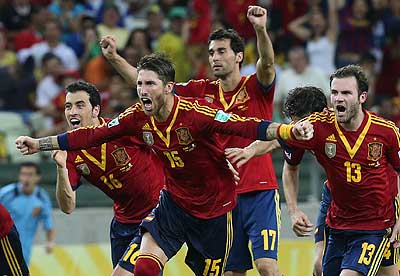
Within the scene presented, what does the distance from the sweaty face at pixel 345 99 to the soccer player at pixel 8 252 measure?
118 inches

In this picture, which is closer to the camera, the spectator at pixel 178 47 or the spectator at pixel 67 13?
the spectator at pixel 178 47

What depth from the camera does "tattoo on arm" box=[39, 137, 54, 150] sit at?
938 centimetres

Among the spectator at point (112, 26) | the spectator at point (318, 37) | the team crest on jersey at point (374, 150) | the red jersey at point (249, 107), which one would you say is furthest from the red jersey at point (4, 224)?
the spectator at point (318, 37)

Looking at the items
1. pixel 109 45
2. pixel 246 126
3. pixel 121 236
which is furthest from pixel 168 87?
pixel 121 236

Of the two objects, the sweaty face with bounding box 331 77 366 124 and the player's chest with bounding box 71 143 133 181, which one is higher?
the sweaty face with bounding box 331 77 366 124

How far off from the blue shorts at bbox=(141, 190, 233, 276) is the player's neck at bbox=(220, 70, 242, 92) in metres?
1.26

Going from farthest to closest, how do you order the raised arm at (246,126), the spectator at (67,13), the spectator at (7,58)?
the spectator at (67,13) < the spectator at (7,58) < the raised arm at (246,126)

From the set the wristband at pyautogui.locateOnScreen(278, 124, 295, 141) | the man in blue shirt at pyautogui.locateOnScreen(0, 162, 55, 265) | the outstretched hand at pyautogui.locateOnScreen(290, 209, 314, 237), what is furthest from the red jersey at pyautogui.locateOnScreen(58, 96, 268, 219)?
the man in blue shirt at pyautogui.locateOnScreen(0, 162, 55, 265)

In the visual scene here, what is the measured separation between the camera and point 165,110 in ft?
30.6

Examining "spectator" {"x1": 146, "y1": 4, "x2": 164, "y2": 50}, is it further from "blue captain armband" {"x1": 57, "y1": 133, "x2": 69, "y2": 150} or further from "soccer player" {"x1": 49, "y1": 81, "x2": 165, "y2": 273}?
"blue captain armband" {"x1": 57, "y1": 133, "x2": 69, "y2": 150}

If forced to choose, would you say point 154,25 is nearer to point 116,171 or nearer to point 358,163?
point 116,171

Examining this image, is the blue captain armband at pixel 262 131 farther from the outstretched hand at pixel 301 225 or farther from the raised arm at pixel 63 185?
the raised arm at pixel 63 185

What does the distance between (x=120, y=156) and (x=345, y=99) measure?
223cm

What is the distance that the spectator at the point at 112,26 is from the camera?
1780 centimetres
